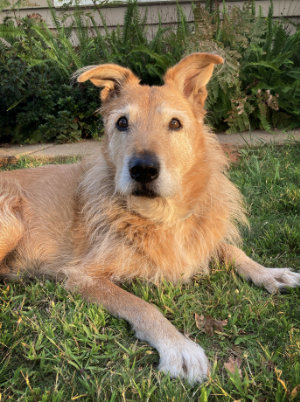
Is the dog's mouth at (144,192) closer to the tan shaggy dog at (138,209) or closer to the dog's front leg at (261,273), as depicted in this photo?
the tan shaggy dog at (138,209)

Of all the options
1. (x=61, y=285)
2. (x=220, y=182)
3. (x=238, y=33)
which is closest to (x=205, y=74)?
(x=220, y=182)

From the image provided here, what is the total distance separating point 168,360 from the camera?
6.77 ft

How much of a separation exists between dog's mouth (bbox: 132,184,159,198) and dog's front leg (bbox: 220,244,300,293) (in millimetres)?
923

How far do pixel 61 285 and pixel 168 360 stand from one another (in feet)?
3.77

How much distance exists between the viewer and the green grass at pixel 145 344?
1835 mm

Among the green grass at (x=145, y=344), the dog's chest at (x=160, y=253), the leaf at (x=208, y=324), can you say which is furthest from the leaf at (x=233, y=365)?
the dog's chest at (x=160, y=253)

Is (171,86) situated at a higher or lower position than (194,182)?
higher

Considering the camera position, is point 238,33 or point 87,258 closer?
point 87,258

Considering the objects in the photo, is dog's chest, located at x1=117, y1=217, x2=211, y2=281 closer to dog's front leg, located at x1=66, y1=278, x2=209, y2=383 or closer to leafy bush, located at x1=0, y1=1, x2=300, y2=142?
dog's front leg, located at x1=66, y1=278, x2=209, y2=383

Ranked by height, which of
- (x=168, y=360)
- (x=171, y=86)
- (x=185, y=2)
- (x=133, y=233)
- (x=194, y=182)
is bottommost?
(x=168, y=360)

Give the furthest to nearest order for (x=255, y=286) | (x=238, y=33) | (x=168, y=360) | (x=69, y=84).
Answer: (x=69, y=84) → (x=238, y=33) → (x=255, y=286) → (x=168, y=360)

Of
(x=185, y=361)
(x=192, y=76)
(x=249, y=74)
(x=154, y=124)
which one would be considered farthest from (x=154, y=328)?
(x=249, y=74)

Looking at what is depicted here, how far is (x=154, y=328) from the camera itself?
225 cm

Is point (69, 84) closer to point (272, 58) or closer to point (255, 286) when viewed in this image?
point (272, 58)
